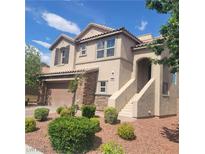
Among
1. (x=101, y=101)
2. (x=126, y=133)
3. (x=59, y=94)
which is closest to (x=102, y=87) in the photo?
(x=101, y=101)

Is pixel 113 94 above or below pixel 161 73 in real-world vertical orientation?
below

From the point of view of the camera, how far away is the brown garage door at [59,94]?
16.7 metres

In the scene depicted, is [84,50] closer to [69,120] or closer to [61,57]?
[61,57]

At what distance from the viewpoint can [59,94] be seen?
58.3ft

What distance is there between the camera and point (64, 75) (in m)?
16.8

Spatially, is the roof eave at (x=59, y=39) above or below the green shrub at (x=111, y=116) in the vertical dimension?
above

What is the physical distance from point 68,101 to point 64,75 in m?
2.04

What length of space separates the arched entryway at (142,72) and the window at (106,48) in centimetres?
233

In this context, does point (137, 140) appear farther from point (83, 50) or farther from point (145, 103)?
point (83, 50)

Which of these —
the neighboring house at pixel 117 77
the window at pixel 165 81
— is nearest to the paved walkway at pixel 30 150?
the neighboring house at pixel 117 77

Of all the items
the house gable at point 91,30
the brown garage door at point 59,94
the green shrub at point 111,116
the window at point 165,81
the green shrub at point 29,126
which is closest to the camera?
the green shrub at point 29,126

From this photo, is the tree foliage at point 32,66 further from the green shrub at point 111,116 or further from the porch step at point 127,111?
the green shrub at point 111,116

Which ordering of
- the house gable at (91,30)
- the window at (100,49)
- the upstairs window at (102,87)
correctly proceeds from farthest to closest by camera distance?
the house gable at (91,30)
the window at (100,49)
the upstairs window at (102,87)
